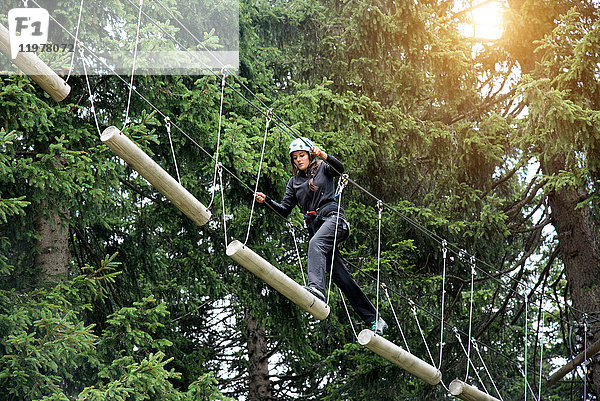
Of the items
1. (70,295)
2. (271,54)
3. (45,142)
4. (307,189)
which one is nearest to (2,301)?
(70,295)

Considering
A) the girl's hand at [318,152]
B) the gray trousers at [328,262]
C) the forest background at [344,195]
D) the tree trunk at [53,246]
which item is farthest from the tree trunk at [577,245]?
the tree trunk at [53,246]

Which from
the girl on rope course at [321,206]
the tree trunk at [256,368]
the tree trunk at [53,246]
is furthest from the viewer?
the tree trunk at [256,368]

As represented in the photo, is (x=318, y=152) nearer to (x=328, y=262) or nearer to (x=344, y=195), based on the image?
(x=328, y=262)

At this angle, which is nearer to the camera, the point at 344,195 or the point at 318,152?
the point at 318,152

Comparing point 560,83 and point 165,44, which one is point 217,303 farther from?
point 560,83

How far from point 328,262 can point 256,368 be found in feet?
24.0

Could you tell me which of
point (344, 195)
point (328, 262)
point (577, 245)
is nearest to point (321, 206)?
point (328, 262)

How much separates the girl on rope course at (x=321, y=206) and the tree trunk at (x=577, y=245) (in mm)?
3722

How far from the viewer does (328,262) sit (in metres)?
5.95

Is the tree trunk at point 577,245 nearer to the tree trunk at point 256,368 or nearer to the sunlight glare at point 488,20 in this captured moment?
the sunlight glare at point 488,20

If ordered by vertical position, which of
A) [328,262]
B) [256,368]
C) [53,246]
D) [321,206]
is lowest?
[328,262]

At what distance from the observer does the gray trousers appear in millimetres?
5551

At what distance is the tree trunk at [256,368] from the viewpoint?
12.7 metres

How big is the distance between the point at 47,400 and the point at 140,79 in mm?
3499
